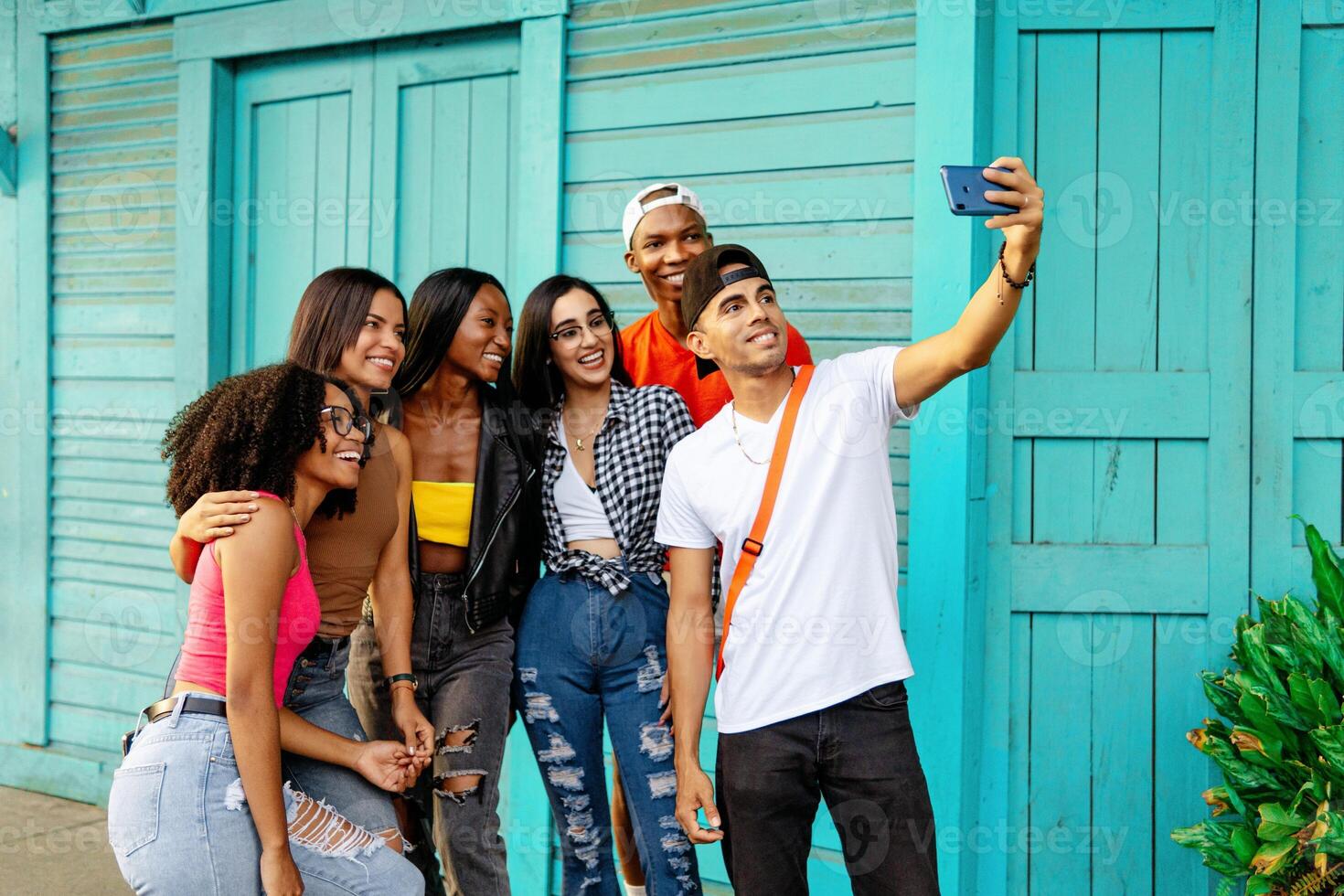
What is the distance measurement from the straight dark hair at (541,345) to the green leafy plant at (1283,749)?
190 centimetres

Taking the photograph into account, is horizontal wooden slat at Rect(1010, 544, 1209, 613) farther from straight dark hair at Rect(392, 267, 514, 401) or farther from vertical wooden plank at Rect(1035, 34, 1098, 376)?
straight dark hair at Rect(392, 267, 514, 401)

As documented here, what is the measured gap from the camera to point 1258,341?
3.41 m

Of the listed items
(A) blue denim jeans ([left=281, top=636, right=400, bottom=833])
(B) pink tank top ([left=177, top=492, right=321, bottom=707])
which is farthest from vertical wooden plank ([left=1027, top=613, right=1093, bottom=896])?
(B) pink tank top ([left=177, top=492, right=321, bottom=707])

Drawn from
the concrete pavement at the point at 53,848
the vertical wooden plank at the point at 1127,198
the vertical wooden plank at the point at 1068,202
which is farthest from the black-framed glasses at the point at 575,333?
the concrete pavement at the point at 53,848

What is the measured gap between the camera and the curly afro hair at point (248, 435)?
2418 millimetres

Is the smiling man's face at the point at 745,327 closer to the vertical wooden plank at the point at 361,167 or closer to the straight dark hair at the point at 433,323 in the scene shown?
the straight dark hair at the point at 433,323

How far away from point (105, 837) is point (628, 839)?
101 inches

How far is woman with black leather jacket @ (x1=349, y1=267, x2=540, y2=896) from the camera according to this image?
299cm

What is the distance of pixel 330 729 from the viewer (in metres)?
2.72

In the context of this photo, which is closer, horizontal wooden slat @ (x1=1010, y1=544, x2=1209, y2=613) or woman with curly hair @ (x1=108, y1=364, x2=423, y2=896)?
woman with curly hair @ (x1=108, y1=364, x2=423, y2=896)

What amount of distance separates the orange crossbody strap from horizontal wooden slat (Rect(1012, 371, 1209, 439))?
121 cm

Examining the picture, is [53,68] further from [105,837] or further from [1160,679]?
[1160,679]

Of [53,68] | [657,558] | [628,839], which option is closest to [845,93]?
[657,558]

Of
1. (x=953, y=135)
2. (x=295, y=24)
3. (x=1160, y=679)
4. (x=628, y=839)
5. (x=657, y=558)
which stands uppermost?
(x=295, y=24)
